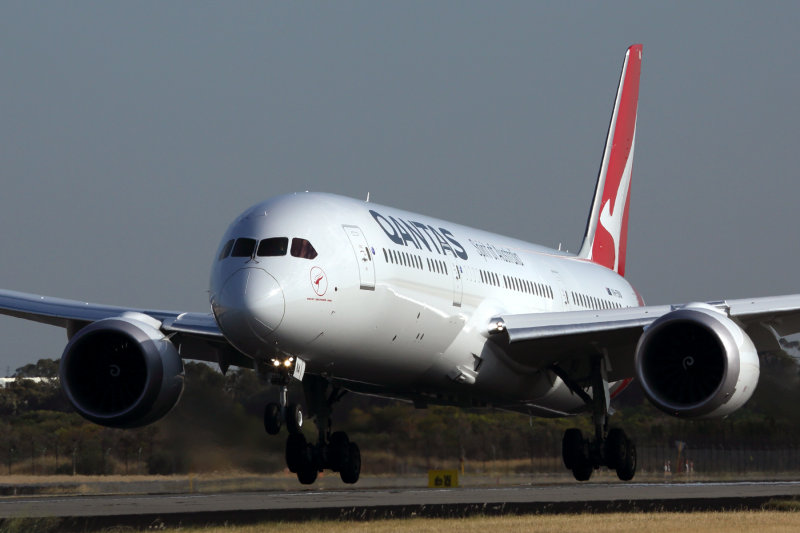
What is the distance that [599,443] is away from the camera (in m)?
29.0

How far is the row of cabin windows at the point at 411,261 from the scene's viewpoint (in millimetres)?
23688

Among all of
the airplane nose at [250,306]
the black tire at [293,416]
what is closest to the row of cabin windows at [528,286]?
the black tire at [293,416]

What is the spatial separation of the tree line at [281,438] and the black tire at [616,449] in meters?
7.55

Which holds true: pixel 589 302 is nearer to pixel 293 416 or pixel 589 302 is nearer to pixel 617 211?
pixel 617 211

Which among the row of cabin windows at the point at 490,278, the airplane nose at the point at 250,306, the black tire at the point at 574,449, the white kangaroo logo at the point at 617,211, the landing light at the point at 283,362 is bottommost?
the black tire at the point at 574,449

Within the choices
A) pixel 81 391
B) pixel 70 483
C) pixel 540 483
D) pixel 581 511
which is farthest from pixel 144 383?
pixel 540 483

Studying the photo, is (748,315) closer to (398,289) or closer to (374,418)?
(398,289)

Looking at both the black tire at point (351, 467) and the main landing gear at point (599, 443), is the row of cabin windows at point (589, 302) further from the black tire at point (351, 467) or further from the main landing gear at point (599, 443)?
the black tire at point (351, 467)

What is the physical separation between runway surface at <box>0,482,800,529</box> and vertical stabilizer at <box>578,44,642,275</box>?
6.92m

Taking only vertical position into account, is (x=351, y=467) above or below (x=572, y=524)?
above

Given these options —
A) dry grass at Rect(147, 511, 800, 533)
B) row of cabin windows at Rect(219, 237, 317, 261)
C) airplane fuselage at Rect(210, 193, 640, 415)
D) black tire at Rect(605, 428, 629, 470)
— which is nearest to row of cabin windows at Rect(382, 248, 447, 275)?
airplane fuselage at Rect(210, 193, 640, 415)

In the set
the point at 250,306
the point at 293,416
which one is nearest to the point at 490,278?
the point at 293,416

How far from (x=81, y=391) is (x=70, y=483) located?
15202mm

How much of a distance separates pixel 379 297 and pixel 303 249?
2.03 m
